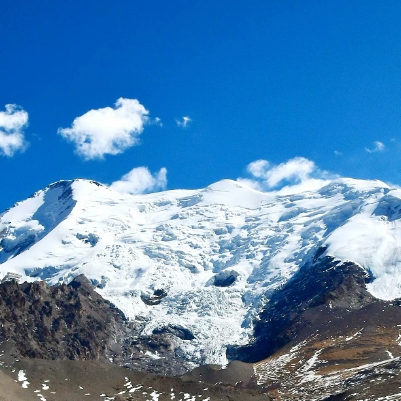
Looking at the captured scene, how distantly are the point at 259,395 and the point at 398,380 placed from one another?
3615cm

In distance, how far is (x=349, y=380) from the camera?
186500 mm

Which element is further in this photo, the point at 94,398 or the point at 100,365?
the point at 100,365

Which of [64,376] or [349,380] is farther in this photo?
[349,380]

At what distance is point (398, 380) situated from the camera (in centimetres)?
16538

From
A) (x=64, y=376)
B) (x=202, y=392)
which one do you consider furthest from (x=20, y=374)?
(x=202, y=392)

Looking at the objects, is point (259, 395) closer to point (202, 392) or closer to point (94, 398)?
point (202, 392)

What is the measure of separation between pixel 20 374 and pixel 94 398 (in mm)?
21003

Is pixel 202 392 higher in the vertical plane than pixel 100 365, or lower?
lower

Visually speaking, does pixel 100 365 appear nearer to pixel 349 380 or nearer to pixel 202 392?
pixel 202 392

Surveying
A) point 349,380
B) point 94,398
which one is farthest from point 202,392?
point 349,380

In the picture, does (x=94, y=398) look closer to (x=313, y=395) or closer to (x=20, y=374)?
(x=20, y=374)

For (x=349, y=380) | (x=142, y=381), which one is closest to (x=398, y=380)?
(x=349, y=380)

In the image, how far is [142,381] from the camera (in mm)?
179750

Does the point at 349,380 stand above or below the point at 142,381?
below
